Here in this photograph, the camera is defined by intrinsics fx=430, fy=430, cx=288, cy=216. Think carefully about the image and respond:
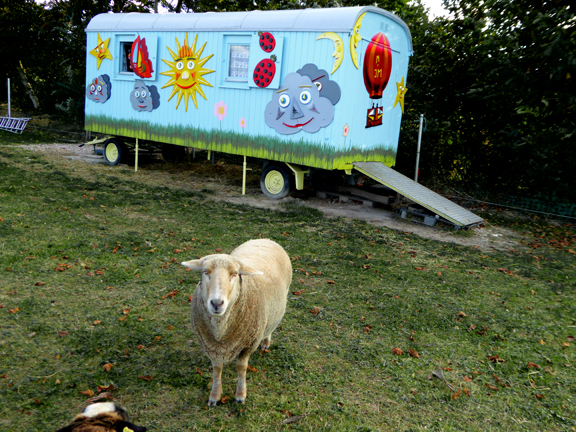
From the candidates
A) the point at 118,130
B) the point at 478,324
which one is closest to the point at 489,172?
the point at 478,324

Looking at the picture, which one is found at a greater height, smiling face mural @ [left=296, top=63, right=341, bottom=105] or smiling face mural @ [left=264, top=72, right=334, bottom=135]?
smiling face mural @ [left=296, top=63, right=341, bottom=105]

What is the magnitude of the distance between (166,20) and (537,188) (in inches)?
456

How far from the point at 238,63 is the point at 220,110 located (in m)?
1.35

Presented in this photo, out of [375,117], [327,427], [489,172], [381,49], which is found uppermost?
[381,49]

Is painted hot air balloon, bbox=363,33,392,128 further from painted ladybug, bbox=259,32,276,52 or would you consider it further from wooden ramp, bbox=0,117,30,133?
wooden ramp, bbox=0,117,30,133

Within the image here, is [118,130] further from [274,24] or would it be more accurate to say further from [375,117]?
[375,117]

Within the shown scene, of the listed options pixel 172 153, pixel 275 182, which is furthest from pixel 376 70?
pixel 172 153

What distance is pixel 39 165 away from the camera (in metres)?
13.0

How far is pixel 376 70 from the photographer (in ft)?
35.8

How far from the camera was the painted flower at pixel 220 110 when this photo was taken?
11.9 meters

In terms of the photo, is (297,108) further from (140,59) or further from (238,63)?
(140,59)

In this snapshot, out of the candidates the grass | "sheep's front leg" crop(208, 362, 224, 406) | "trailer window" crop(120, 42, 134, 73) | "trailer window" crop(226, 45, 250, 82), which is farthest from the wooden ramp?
"sheep's front leg" crop(208, 362, 224, 406)

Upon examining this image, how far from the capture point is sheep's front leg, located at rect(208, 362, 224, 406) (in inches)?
141

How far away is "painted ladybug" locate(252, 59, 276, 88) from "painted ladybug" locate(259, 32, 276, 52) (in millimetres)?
289
